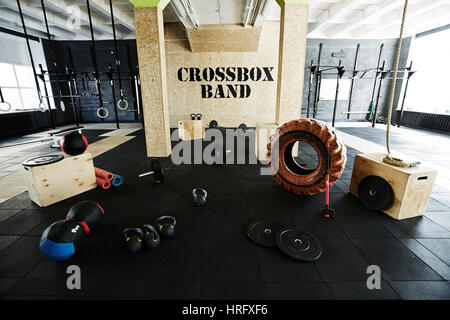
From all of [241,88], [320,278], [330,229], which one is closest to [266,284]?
[320,278]

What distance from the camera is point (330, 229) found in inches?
86.7

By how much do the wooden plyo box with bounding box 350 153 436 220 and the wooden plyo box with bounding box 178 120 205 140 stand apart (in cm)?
467

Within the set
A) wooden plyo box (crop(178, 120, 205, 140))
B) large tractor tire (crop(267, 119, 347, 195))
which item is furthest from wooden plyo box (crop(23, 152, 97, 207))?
wooden plyo box (crop(178, 120, 205, 140))

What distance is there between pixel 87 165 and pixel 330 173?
126 inches

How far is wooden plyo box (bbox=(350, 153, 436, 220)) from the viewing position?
2.22m

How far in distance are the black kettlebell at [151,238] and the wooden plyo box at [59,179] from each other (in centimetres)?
163

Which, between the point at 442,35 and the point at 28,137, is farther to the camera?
the point at 442,35

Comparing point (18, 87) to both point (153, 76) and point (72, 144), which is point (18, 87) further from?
point (72, 144)

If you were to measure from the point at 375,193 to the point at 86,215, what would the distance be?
9.93 feet

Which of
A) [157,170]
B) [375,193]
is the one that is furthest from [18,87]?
[375,193]

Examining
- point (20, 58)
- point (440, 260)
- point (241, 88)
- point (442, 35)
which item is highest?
point (442, 35)

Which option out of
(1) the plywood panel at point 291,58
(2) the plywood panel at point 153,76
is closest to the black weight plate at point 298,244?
(1) the plywood panel at point 291,58

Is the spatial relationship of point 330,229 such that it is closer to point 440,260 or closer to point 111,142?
point 440,260

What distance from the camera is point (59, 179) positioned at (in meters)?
2.78
